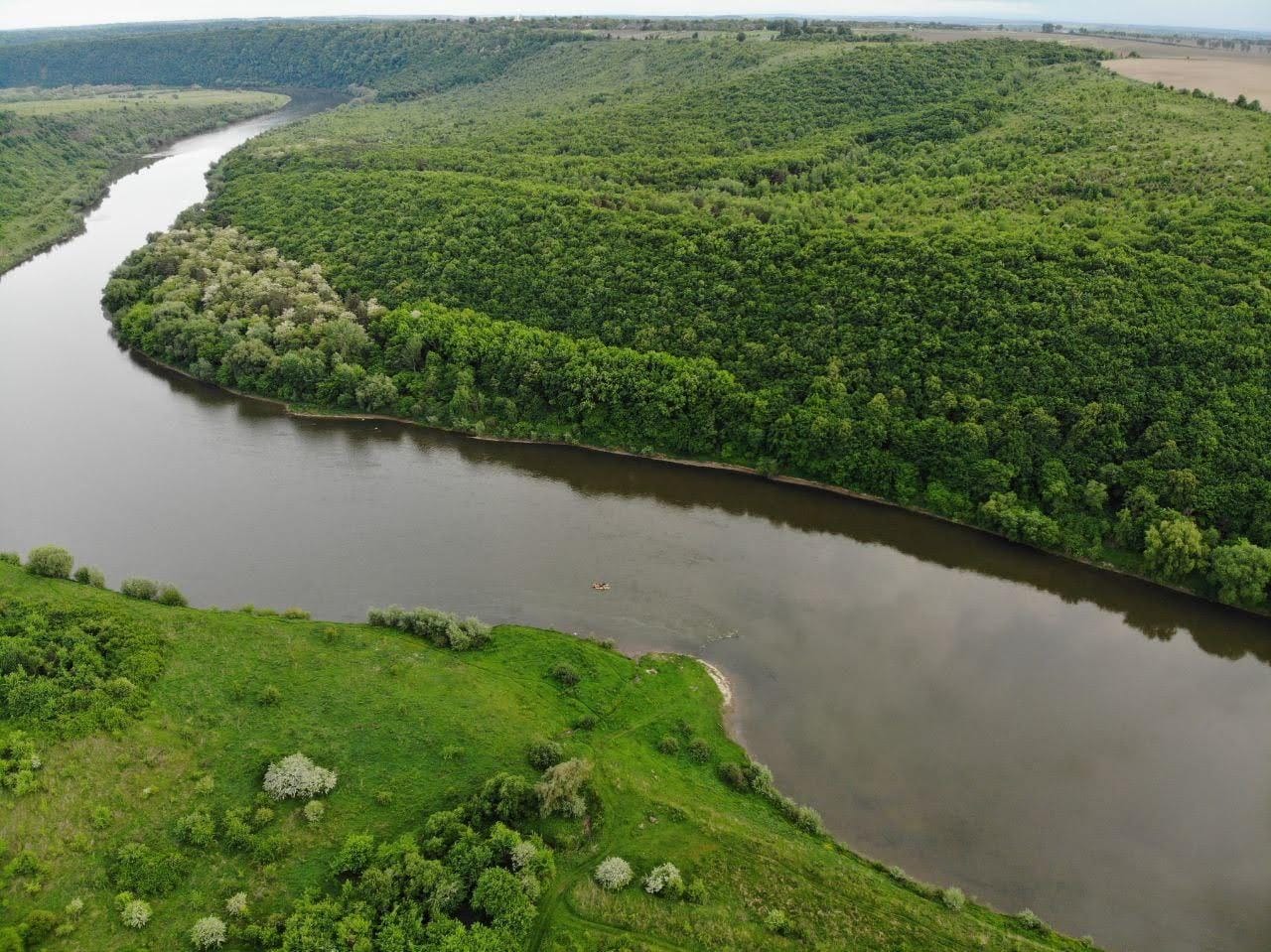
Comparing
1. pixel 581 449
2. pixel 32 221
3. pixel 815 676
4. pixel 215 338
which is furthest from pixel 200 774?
pixel 32 221

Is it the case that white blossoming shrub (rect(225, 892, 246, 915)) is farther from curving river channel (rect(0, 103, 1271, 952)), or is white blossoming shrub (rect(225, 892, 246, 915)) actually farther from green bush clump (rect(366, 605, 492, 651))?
curving river channel (rect(0, 103, 1271, 952))

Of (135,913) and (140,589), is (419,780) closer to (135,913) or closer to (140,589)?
(135,913)

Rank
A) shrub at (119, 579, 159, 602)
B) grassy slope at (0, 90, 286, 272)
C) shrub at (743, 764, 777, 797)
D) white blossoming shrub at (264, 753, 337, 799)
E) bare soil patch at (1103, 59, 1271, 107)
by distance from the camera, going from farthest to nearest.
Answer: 1. grassy slope at (0, 90, 286, 272)
2. bare soil patch at (1103, 59, 1271, 107)
3. shrub at (119, 579, 159, 602)
4. shrub at (743, 764, 777, 797)
5. white blossoming shrub at (264, 753, 337, 799)

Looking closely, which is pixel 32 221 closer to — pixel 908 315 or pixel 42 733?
pixel 42 733

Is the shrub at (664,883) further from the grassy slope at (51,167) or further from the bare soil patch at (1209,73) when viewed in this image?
the grassy slope at (51,167)

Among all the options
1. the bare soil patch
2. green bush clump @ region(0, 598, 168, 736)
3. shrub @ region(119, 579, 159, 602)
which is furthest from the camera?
the bare soil patch

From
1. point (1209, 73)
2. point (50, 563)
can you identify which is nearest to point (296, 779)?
point (50, 563)

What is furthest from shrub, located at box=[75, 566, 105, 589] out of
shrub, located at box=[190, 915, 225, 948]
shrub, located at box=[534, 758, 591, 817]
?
shrub, located at box=[534, 758, 591, 817]
